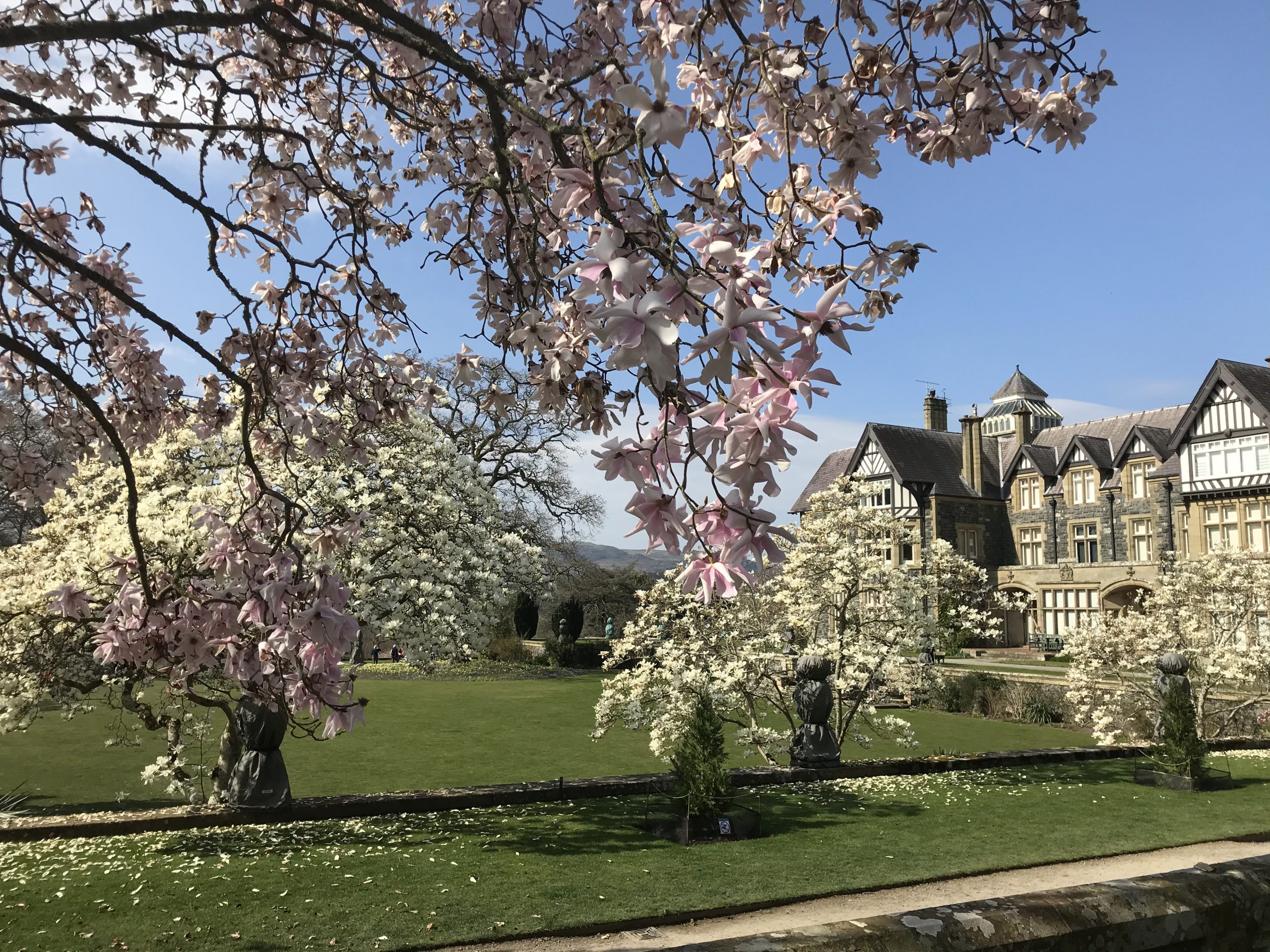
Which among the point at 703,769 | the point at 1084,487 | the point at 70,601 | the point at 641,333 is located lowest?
the point at 703,769

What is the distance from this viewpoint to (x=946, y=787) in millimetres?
10219

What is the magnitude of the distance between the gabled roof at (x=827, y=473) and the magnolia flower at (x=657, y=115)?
4384 centimetres

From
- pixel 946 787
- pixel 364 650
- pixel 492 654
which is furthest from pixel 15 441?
pixel 492 654

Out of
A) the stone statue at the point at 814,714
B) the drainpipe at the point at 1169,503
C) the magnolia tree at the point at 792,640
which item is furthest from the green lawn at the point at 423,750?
the drainpipe at the point at 1169,503

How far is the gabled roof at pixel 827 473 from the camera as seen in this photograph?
151 ft

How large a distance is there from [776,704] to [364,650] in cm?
1730

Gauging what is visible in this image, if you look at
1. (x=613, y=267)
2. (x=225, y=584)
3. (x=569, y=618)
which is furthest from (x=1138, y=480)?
(x=613, y=267)

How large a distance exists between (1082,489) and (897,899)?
36.3 m

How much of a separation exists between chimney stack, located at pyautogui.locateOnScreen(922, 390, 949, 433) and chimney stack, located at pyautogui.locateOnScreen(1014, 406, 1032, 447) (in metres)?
3.67

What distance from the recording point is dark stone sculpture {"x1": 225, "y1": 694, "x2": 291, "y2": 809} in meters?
7.96

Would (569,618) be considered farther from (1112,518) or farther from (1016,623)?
(1112,518)

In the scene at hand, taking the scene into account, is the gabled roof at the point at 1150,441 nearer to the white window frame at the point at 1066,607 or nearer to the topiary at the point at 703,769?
the white window frame at the point at 1066,607

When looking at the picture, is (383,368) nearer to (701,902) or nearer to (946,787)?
(701,902)

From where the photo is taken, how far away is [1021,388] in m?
64.6
